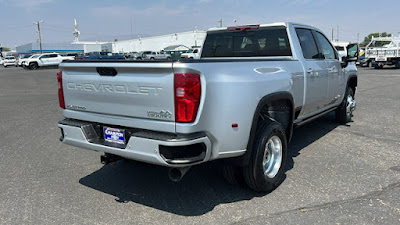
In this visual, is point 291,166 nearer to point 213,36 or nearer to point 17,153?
point 213,36

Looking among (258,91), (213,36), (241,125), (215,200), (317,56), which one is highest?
(213,36)

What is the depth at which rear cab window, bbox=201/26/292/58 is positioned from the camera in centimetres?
494

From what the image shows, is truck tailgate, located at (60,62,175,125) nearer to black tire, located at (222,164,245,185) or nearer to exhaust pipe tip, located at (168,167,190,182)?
exhaust pipe tip, located at (168,167,190,182)

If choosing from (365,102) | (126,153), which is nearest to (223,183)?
(126,153)

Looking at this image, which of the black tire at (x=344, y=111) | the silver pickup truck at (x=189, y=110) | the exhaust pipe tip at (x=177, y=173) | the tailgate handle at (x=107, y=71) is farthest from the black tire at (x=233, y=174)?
the black tire at (x=344, y=111)

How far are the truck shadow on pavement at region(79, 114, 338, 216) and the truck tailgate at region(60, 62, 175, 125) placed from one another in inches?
39.5

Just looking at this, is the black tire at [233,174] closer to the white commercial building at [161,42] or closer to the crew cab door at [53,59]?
the crew cab door at [53,59]

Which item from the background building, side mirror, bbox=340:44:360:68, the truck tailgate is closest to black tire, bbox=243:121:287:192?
the truck tailgate

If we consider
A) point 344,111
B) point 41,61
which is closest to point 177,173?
point 344,111

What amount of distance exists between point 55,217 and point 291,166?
2.95 metres

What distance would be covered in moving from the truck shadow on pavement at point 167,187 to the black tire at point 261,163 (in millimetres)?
173

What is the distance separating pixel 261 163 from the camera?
142 inches

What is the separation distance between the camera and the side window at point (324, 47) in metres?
5.61

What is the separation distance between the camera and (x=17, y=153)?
5488mm
